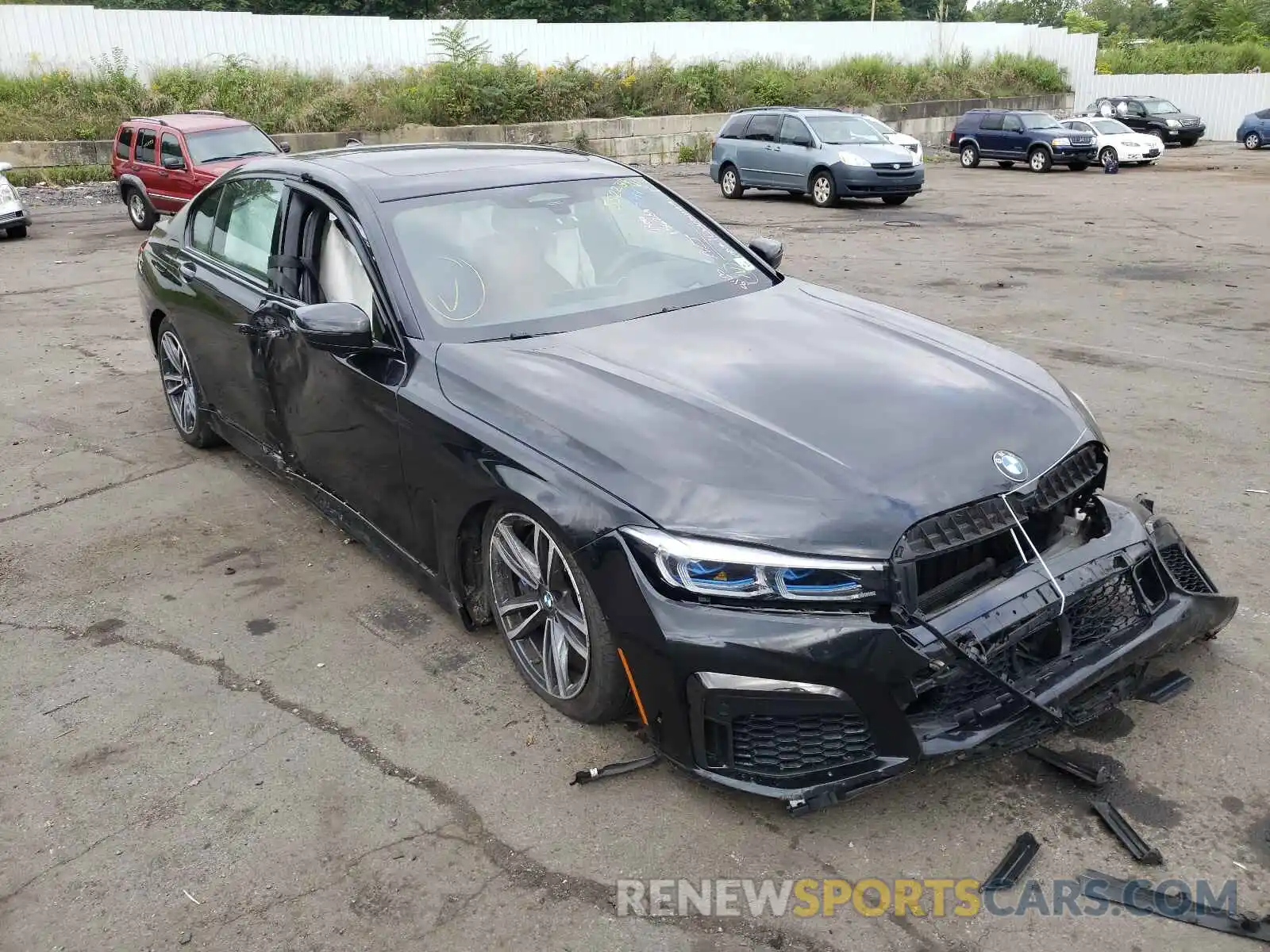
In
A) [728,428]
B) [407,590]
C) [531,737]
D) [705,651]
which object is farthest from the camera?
[407,590]

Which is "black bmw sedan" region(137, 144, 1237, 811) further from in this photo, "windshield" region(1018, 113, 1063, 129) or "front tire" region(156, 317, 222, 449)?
"windshield" region(1018, 113, 1063, 129)

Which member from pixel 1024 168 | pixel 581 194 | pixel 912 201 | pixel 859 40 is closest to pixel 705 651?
pixel 581 194

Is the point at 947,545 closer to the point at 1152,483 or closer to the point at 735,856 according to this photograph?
the point at 735,856

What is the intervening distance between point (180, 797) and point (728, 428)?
1.95 metres

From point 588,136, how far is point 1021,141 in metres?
11.1

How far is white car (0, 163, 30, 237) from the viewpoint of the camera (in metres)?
15.7

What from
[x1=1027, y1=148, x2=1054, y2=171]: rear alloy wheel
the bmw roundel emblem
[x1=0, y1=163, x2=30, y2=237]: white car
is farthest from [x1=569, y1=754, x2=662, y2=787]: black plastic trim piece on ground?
[x1=1027, y1=148, x2=1054, y2=171]: rear alloy wheel

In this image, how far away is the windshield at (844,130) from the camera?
64.1ft

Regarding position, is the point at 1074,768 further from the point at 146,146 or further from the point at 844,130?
the point at 844,130

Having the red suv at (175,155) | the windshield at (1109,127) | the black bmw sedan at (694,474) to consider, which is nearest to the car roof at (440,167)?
the black bmw sedan at (694,474)

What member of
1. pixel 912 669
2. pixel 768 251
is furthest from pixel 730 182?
pixel 912 669

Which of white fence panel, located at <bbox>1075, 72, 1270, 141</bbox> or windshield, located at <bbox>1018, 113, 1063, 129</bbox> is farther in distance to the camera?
white fence panel, located at <bbox>1075, 72, 1270, 141</bbox>

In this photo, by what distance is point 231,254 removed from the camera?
5246 mm

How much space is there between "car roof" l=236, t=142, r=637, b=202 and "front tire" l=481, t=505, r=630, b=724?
1.59 m
